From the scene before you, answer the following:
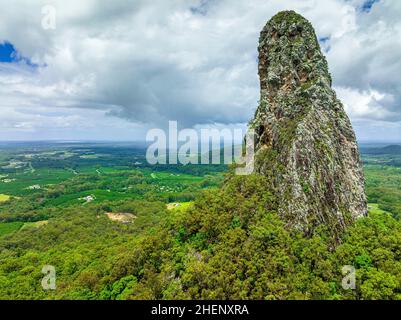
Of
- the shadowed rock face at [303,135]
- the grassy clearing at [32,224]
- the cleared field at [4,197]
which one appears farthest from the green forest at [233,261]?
the cleared field at [4,197]

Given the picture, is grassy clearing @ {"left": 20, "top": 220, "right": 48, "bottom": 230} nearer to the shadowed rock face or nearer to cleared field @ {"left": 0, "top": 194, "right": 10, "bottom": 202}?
cleared field @ {"left": 0, "top": 194, "right": 10, "bottom": 202}

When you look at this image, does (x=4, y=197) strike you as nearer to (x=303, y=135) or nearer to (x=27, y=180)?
(x=27, y=180)

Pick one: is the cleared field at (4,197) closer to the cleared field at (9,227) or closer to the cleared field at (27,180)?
the cleared field at (27,180)

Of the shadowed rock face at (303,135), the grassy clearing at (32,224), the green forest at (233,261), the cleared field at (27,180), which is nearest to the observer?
the green forest at (233,261)

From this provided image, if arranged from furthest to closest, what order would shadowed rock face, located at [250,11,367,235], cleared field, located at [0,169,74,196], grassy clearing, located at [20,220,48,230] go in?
cleared field, located at [0,169,74,196], grassy clearing, located at [20,220,48,230], shadowed rock face, located at [250,11,367,235]

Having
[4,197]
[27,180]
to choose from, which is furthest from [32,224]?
[27,180]

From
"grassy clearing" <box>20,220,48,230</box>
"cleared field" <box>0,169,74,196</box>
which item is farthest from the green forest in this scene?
"cleared field" <box>0,169,74,196</box>

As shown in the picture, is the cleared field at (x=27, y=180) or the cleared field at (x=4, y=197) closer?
the cleared field at (x=4, y=197)
